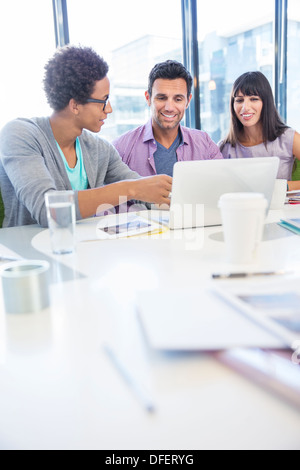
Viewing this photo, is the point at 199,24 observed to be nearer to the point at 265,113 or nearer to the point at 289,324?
the point at 265,113

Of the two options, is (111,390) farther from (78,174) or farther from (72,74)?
(72,74)

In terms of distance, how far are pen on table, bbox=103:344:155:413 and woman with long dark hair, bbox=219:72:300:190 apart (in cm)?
223

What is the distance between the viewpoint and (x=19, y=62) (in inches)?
121

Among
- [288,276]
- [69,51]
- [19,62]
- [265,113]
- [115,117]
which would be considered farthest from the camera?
[115,117]

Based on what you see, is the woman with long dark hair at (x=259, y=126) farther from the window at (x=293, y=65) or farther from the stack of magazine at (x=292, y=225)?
the window at (x=293, y=65)

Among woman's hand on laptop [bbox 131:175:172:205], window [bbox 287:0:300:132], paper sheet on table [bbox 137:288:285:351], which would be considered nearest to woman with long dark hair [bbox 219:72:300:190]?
woman's hand on laptop [bbox 131:175:172:205]

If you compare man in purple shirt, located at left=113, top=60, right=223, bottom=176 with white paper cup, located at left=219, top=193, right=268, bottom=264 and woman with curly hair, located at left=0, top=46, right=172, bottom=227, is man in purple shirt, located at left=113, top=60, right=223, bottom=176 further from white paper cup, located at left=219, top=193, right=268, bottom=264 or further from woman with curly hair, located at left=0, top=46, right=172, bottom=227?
white paper cup, located at left=219, top=193, right=268, bottom=264

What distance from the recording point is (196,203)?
4.11 feet

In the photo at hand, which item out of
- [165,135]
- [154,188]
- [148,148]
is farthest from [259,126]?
[154,188]

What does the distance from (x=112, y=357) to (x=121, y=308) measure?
0.16 metres

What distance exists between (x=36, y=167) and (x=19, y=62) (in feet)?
6.54

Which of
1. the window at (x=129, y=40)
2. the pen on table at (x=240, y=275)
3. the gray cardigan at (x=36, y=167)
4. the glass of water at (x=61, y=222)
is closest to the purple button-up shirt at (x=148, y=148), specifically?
the gray cardigan at (x=36, y=167)

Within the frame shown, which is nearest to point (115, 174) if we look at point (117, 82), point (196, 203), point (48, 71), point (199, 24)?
point (48, 71)
